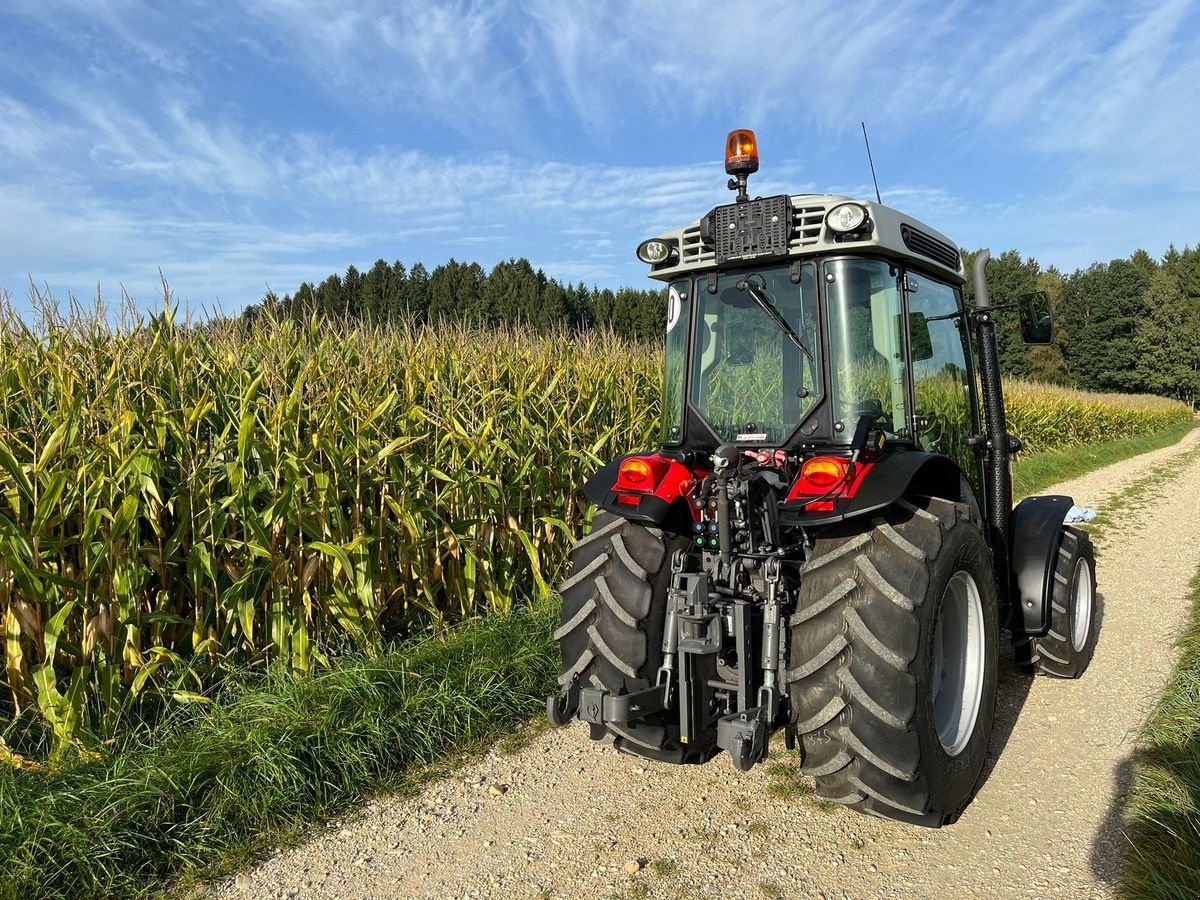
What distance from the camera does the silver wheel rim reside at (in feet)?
14.0

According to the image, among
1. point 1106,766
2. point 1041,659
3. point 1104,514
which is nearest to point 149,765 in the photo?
point 1106,766

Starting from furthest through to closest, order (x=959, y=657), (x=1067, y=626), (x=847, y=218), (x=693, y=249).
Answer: (x=1067, y=626)
(x=693, y=249)
(x=959, y=657)
(x=847, y=218)

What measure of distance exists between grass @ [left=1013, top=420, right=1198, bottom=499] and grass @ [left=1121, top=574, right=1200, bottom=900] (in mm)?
8665

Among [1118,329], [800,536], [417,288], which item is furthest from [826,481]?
[1118,329]

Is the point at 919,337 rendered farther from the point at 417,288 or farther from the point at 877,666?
the point at 417,288

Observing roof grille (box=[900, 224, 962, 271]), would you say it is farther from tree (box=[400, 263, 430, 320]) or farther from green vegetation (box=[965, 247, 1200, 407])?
green vegetation (box=[965, 247, 1200, 407])

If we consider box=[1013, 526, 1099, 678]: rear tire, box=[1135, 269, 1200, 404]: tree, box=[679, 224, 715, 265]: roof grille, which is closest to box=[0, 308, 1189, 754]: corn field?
box=[679, 224, 715, 265]: roof grille

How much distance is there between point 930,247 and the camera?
11.1 ft

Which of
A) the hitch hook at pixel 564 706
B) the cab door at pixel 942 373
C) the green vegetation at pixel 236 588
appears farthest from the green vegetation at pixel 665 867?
the cab door at pixel 942 373

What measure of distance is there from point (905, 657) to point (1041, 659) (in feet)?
7.47

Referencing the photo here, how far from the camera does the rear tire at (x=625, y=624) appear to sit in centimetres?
279

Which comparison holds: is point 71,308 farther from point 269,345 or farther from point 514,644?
point 514,644

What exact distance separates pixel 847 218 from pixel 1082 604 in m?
3.04

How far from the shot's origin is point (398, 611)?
189 inches
